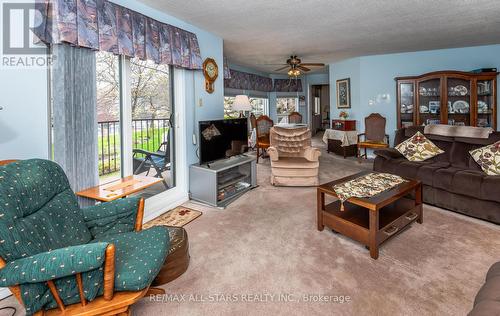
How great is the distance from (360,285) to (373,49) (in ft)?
15.8

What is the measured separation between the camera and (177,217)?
3068 millimetres

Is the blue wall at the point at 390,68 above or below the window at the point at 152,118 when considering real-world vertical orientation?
above

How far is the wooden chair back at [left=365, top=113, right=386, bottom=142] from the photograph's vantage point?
19.0 feet

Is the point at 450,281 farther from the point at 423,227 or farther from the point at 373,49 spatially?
the point at 373,49

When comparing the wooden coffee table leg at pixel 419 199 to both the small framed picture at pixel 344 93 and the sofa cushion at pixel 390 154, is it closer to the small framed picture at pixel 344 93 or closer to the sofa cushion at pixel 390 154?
the sofa cushion at pixel 390 154

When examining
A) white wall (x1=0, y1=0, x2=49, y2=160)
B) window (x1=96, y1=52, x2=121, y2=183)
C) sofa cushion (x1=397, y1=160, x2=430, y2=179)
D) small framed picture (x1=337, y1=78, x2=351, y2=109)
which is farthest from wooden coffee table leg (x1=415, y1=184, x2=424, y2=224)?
small framed picture (x1=337, y1=78, x2=351, y2=109)

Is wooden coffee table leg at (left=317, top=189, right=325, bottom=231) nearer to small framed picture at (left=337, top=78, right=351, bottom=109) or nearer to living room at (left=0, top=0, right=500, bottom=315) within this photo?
living room at (left=0, top=0, right=500, bottom=315)

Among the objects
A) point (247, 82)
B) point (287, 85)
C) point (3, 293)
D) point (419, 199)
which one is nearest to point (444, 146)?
point (419, 199)

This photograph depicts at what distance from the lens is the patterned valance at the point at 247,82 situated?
6.77 meters

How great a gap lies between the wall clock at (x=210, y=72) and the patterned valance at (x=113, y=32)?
0.33 m

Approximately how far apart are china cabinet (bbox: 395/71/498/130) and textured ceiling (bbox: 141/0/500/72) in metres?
0.59

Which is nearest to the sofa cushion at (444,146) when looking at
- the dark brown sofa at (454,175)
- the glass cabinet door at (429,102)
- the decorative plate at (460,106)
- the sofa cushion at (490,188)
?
Result: the dark brown sofa at (454,175)

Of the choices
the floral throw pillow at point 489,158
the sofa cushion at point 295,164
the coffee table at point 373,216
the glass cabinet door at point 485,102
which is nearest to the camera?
the coffee table at point 373,216

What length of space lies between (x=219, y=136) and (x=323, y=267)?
83.6 inches
